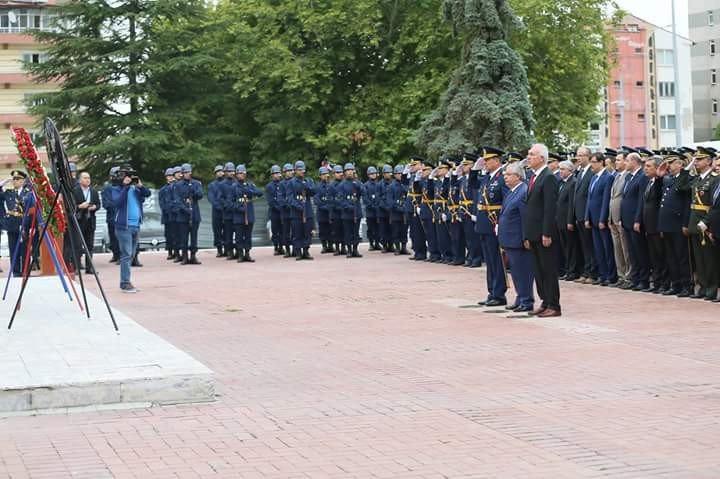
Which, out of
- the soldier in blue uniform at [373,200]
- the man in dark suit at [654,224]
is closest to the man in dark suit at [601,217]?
the man in dark suit at [654,224]

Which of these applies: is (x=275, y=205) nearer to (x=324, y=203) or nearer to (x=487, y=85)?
(x=324, y=203)

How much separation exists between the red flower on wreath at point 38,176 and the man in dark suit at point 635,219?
28.4 ft

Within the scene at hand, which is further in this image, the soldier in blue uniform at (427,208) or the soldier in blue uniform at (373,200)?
the soldier in blue uniform at (373,200)

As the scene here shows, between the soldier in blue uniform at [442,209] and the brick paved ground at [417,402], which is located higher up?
the soldier in blue uniform at [442,209]

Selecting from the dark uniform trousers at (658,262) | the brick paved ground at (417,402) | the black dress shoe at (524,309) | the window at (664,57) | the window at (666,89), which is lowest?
the brick paved ground at (417,402)

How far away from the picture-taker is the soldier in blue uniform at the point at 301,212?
27.9m

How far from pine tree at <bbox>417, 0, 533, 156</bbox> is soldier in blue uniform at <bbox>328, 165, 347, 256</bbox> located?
2661 millimetres

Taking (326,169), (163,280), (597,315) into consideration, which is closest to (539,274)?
(597,315)

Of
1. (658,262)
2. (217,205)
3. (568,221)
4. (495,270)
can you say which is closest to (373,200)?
(217,205)

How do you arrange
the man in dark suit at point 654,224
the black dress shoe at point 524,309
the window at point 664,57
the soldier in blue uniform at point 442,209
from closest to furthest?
the black dress shoe at point 524,309 < the man in dark suit at point 654,224 < the soldier in blue uniform at point 442,209 < the window at point 664,57

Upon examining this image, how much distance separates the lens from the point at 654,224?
58.3 feet

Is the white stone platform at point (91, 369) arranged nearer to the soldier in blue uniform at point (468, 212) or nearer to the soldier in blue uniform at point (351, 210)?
the soldier in blue uniform at point (468, 212)

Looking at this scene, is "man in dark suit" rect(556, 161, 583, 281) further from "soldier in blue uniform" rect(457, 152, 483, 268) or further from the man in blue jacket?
the man in blue jacket

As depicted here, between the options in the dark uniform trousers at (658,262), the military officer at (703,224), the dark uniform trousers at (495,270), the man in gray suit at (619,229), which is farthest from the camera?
the man in gray suit at (619,229)
